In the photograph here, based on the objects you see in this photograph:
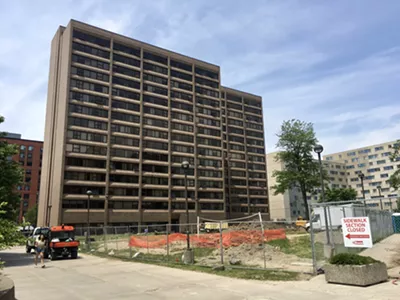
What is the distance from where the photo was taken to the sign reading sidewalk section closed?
35.2 ft

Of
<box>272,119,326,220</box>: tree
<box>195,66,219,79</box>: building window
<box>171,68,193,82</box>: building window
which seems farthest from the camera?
<box>195,66,219,79</box>: building window

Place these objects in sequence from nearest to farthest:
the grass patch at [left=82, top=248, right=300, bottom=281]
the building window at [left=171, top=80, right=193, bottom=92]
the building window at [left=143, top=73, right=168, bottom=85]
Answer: the grass patch at [left=82, top=248, right=300, bottom=281] < the building window at [left=143, top=73, right=168, bottom=85] < the building window at [left=171, top=80, right=193, bottom=92]

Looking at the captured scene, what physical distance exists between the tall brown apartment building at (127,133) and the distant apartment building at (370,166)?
58.8m

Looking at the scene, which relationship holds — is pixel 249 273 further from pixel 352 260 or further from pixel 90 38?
pixel 90 38

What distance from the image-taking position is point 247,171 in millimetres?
96312

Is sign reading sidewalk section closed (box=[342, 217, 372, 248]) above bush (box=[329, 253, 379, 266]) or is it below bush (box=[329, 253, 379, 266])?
above

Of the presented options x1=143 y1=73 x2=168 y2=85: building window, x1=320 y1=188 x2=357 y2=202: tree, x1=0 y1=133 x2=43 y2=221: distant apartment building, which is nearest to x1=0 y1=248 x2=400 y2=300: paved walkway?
x1=143 y1=73 x2=168 y2=85: building window

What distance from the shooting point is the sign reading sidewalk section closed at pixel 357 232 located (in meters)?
10.7

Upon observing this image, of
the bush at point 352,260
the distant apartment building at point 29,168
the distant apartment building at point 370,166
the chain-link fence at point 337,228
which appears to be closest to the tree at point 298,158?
the chain-link fence at point 337,228

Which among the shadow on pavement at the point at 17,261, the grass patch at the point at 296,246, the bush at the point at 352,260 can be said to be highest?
the bush at the point at 352,260

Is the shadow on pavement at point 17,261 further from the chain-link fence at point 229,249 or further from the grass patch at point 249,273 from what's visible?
the grass patch at point 249,273

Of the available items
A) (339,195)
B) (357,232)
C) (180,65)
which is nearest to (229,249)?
(357,232)

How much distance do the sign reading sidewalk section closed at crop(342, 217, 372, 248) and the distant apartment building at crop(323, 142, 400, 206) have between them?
379 ft

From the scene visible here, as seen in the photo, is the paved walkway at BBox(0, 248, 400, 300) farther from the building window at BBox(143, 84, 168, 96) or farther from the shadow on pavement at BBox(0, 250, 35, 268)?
the building window at BBox(143, 84, 168, 96)
